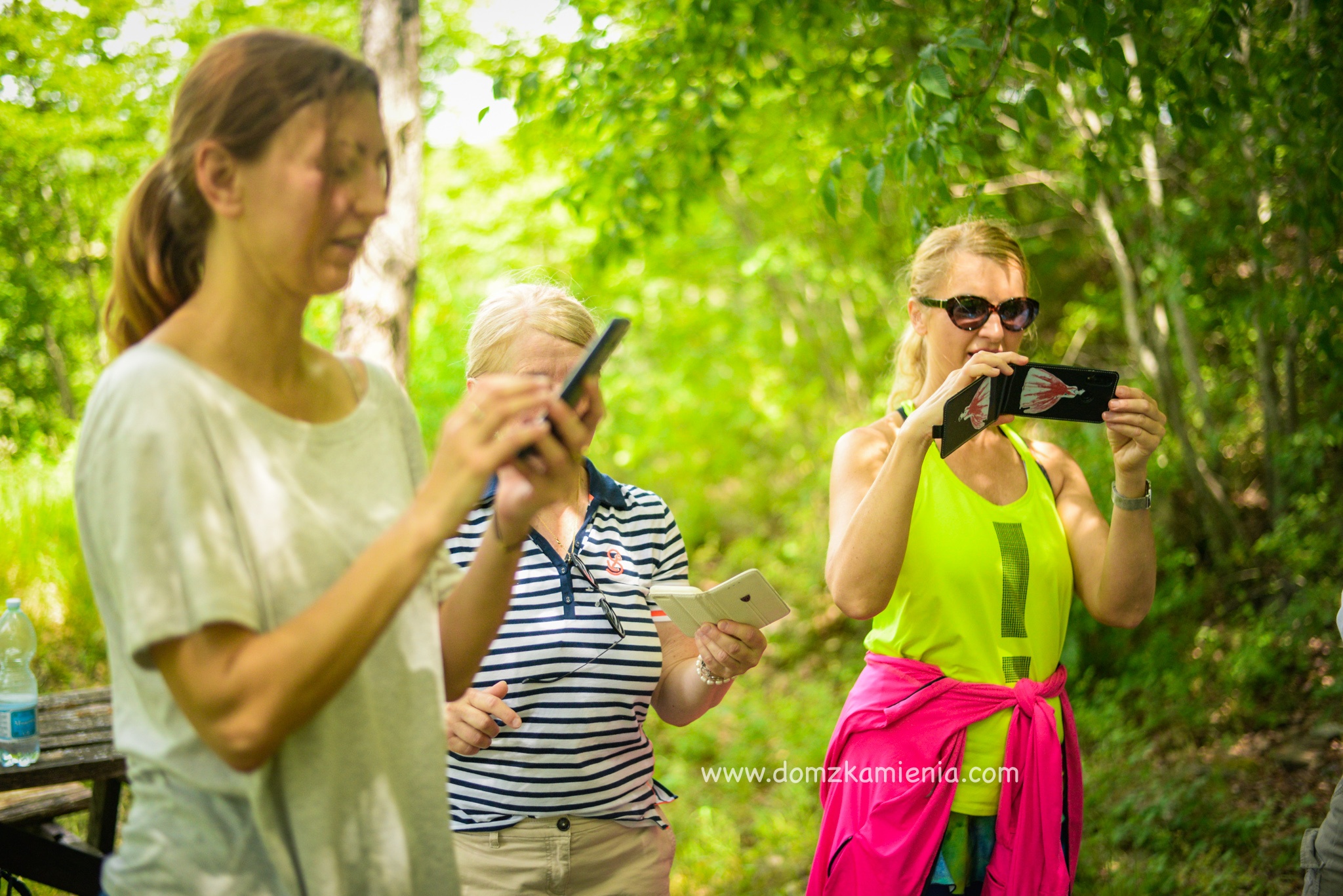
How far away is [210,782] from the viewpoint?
1140mm

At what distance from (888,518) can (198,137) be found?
61.7 inches

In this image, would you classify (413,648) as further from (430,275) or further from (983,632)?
(430,275)

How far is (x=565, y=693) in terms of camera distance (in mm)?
1992

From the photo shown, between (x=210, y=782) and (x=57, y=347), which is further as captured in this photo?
(x=57, y=347)

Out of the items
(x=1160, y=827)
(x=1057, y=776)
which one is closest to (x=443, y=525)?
(x=1057, y=776)

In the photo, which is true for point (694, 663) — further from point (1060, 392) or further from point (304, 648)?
point (304, 648)

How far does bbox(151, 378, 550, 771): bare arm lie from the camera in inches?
41.6

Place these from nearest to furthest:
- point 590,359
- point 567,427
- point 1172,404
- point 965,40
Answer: point 567,427 → point 590,359 → point 965,40 → point 1172,404

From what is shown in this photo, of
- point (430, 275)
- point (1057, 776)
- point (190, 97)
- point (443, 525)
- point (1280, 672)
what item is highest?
point (430, 275)

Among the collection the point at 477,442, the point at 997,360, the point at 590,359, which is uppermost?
the point at 997,360

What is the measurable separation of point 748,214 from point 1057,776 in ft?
20.6

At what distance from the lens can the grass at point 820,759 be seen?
13.9ft

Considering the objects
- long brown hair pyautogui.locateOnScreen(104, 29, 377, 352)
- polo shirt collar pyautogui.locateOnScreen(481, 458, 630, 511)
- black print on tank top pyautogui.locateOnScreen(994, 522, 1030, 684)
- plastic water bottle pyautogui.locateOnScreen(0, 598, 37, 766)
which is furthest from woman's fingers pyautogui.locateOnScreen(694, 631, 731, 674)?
plastic water bottle pyautogui.locateOnScreen(0, 598, 37, 766)

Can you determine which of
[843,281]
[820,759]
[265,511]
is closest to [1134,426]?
[265,511]
